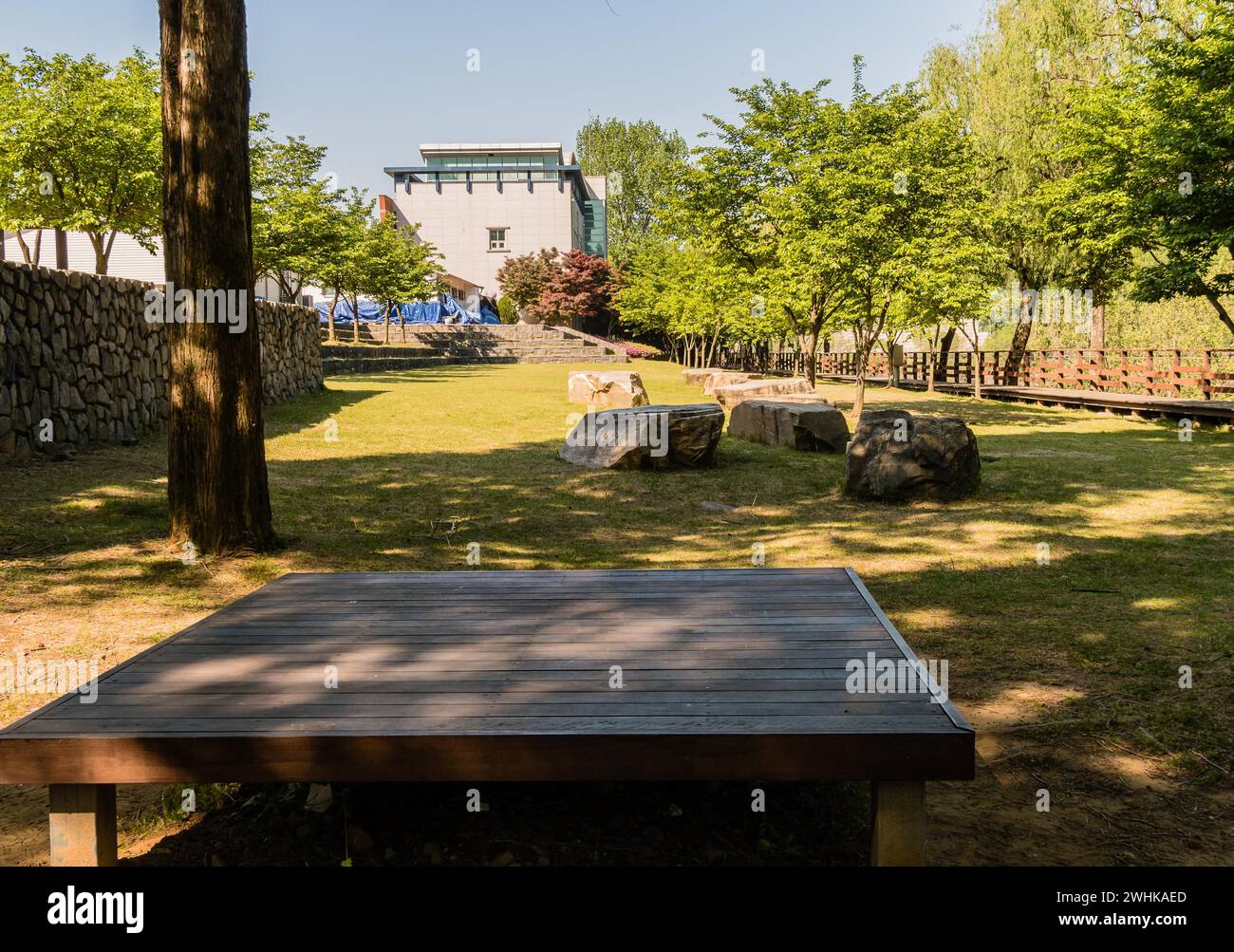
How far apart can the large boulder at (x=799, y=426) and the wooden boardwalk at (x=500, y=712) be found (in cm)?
931

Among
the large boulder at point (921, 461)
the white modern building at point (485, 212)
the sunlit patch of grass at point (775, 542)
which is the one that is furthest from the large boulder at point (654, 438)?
the white modern building at point (485, 212)

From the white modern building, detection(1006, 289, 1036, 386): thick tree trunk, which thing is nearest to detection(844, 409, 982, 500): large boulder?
detection(1006, 289, 1036, 386): thick tree trunk

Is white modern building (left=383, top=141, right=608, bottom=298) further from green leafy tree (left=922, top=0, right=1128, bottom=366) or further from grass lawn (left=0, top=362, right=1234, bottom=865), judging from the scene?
grass lawn (left=0, top=362, right=1234, bottom=865)

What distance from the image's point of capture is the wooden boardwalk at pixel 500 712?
7.25 ft

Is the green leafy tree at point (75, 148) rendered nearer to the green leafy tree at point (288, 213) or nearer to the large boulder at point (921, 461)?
the green leafy tree at point (288, 213)

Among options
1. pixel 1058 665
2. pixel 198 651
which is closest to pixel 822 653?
pixel 198 651

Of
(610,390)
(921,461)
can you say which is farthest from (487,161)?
(921,461)

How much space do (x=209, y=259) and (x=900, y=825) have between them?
548 cm

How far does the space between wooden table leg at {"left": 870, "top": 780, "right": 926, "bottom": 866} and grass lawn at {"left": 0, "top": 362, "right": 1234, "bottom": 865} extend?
0.43 metres

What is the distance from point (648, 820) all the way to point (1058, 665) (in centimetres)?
244

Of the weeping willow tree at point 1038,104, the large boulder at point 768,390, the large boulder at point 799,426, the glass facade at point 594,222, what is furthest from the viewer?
the glass facade at point 594,222

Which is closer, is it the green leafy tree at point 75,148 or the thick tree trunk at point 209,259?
the thick tree trunk at point 209,259

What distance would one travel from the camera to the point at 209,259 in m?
6.03

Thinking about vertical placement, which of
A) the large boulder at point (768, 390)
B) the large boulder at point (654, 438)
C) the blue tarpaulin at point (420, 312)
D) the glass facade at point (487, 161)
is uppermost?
the glass facade at point (487, 161)
